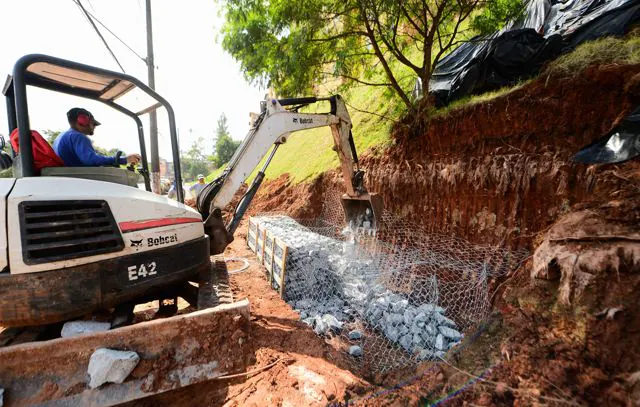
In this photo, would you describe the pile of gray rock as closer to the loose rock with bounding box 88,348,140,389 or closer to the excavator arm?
the excavator arm

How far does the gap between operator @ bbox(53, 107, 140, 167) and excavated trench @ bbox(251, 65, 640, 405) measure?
306cm

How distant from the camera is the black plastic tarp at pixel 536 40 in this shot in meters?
4.11

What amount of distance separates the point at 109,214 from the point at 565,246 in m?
3.54

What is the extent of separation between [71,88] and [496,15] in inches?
253

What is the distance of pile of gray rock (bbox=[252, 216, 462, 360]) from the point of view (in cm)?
339

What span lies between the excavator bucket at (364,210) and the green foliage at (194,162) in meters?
61.7

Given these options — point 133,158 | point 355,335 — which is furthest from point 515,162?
point 133,158

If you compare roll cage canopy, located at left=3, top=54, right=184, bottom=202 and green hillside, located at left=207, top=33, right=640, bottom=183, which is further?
green hillside, located at left=207, top=33, right=640, bottom=183

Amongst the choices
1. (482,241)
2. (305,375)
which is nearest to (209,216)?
(305,375)

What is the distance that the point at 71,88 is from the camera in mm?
3215

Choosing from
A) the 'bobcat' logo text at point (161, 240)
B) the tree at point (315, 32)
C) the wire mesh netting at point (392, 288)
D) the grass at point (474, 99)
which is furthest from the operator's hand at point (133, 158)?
the grass at point (474, 99)

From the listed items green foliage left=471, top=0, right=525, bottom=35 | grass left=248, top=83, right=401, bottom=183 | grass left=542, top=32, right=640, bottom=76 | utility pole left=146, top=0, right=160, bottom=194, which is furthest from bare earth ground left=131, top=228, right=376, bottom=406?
utility pole left=146, top=0, right=160, bottom=194

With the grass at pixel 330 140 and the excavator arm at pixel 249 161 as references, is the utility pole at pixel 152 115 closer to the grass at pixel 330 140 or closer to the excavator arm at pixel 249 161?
the grass at pixel 330 140

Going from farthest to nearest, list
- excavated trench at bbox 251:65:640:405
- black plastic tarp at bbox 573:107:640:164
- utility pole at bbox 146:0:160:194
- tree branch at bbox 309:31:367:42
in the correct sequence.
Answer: utility pole at bbox 146:0:160:194, tree branch at bbox 309:31:367:42, black plastic tarp at bbox 573:107:640:164, excavated trench at bbox 251:65:640:405
